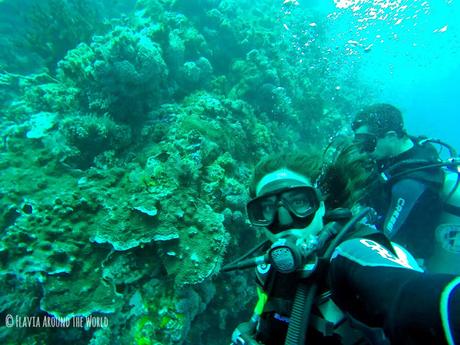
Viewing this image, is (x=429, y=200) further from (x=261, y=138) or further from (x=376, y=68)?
(x=376, y=68)

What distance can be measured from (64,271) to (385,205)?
184 inches

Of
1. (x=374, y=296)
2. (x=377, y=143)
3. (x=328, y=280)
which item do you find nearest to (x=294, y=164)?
(x=328, y=280)

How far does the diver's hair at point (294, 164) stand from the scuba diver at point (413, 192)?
156 centimetres

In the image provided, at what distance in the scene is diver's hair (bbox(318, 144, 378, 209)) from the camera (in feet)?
8.39

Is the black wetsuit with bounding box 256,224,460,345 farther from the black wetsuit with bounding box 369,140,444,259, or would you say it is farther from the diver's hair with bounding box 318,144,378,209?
the black wetsuit with bounding box 369,140,444,259

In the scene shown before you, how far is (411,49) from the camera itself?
4872cm

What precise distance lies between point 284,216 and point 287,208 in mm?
71

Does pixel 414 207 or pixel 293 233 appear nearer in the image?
pixel 293 233

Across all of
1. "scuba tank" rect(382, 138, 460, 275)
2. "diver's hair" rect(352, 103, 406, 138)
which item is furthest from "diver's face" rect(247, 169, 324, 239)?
"diver's hair" rect(352, 103, 406, 138)

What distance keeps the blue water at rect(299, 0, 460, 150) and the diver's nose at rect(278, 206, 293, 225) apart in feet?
81.2

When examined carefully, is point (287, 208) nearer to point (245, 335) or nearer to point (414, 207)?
point (245, 335)

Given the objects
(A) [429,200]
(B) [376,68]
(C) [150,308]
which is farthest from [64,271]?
(B) [376,68]

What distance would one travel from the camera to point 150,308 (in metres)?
3.68

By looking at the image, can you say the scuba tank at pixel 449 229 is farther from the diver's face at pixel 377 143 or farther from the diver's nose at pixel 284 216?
the diver's nose at pixel 284 216
